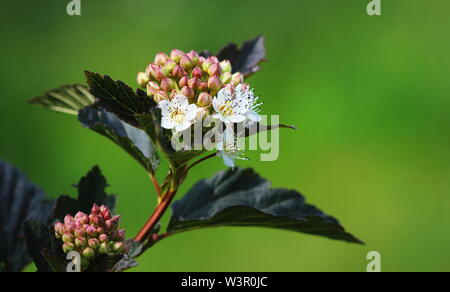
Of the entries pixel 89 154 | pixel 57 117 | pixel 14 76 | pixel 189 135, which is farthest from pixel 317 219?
pixel 14 76

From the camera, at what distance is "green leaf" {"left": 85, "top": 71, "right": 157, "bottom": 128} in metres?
0.62

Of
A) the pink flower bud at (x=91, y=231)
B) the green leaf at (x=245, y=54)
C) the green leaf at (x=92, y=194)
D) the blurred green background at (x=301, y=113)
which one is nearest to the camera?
the pink flower bud at (x=91, y=231)

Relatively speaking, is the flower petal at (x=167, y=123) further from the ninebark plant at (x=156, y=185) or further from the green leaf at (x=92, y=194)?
the green leaf at (x=92, y=194)

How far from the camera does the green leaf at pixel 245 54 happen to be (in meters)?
0.85

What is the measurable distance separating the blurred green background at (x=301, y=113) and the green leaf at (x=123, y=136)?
110 cm

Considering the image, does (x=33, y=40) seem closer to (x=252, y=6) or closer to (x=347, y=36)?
(x=252, y=6)

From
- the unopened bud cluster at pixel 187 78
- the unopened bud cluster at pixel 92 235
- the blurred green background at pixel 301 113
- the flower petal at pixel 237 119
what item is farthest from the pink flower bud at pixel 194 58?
the blurred green background at pixel 301 113

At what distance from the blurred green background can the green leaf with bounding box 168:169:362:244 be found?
3.57 ft

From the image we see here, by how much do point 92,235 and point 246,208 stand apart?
168 millimetres

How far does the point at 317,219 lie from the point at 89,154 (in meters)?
1.65

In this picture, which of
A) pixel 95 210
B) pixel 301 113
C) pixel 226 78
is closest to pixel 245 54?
pixel 226 78

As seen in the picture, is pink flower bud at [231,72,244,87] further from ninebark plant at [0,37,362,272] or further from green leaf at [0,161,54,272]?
green leaf at [0,161,54,272]

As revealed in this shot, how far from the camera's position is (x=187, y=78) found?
2.23 feet

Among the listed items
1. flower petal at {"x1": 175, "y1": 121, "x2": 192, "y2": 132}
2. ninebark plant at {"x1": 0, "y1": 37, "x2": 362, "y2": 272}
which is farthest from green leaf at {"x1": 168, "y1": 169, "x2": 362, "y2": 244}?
flower petal at {"x1": 175, "y1": 121, "x2": 192, "y2": 132}
